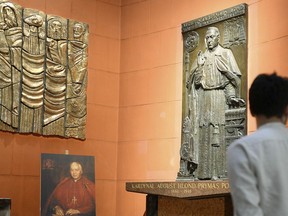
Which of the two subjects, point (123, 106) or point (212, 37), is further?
point (123, 106)

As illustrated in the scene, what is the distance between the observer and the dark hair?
2398 mm

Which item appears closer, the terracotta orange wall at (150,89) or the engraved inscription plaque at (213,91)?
the engraved inscription plaque at (213,91)

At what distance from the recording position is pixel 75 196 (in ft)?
23.2

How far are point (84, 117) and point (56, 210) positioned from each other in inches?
61.9

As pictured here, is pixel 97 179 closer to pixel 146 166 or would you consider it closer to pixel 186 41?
pixel 146 166

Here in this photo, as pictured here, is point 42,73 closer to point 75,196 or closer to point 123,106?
point 123,106

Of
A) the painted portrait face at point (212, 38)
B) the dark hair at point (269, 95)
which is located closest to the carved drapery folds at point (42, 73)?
the painted portrait face at point (212, 38)

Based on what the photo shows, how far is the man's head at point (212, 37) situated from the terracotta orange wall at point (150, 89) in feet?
1.07

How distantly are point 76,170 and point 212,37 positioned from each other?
251 centimetres

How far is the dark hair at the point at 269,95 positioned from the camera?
2.40 meters

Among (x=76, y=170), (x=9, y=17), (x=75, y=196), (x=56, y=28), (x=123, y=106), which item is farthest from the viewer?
(x=123, y=106)

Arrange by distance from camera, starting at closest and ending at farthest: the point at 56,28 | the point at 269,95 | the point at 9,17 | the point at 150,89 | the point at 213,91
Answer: the point at 269,95
the point at 213,91
the point at 9,17
the point at 56,28
the point at 150,89

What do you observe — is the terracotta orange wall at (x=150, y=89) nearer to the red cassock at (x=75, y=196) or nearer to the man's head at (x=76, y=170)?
the red cassock at (x=75, y=196)

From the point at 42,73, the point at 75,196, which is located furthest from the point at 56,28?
the point at 75,196
